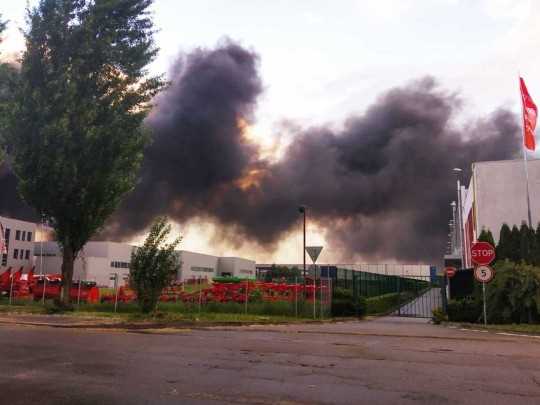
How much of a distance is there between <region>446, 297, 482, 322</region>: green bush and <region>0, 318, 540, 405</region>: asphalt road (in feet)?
34.4

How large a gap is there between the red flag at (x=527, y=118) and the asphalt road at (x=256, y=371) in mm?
21121

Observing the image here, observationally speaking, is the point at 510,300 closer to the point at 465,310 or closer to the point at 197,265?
the point at 465,310

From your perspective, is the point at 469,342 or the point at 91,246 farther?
the point at 91,246

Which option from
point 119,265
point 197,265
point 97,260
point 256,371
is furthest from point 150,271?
point 197,265

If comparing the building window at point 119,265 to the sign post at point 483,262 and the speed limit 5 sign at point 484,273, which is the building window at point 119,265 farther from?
the speed limit 5 sign at point 484,273

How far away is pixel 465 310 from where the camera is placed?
23250 mm

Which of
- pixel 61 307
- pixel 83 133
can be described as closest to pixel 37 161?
pixel 83 133

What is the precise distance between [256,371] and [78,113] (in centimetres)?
1691

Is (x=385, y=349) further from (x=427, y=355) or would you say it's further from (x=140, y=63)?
(x=140, y=63)

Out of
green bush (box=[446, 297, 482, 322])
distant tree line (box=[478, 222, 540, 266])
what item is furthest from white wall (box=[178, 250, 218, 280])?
distant tree line (box=[478, 222, 540, 266])

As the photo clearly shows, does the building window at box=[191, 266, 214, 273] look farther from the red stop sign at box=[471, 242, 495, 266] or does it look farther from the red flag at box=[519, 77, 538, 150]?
the red stop sign at box=[471, 242, 495, 266]

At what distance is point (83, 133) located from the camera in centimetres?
2125

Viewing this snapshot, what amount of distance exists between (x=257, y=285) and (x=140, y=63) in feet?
38.3

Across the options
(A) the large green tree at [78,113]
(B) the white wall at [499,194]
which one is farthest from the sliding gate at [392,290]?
(A) the large green tree at [78,113]
